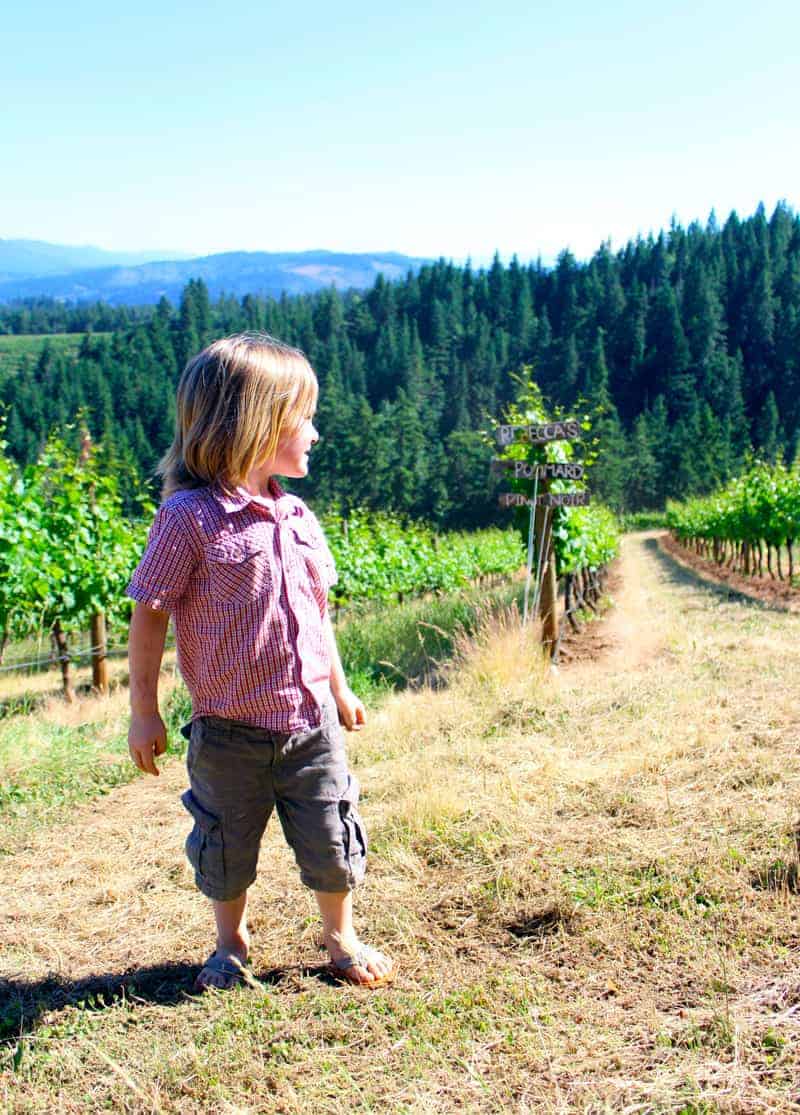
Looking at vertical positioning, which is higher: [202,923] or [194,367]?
[194,367]

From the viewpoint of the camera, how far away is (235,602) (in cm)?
202

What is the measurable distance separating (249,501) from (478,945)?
4.48 ft

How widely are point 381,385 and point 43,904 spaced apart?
91063 mm

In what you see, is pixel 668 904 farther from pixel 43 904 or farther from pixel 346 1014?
pixel 43 904

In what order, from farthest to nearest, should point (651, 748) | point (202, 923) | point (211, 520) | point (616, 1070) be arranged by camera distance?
point (651, 748), point (202, 923), point (211, 520), point (616, 1070)

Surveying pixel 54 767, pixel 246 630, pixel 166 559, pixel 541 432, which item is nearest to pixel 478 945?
pixel 246 630

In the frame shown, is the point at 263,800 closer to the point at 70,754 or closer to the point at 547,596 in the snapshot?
the point at 70,754

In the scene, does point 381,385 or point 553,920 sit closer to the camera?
point 553,920

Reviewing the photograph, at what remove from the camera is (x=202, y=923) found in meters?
2.61

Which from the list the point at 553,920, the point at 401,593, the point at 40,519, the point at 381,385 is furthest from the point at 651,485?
the point at 553,920

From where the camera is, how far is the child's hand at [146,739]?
2070 mm

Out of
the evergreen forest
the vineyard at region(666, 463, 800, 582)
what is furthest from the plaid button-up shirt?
the evergreen forest

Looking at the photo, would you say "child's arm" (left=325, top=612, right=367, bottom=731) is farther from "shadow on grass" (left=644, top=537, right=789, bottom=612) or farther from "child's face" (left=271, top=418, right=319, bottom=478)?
"shadow on grass" (left=644, top=537, right=789, bottom=612)

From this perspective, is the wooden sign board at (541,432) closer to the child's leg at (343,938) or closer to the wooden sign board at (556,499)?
the wooden sign board at (556,499)
